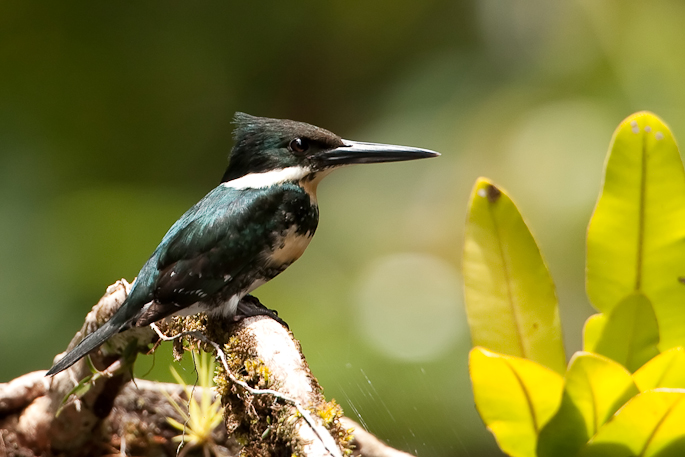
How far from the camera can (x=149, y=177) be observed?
2.87m

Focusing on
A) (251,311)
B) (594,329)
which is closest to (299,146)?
(251,311)

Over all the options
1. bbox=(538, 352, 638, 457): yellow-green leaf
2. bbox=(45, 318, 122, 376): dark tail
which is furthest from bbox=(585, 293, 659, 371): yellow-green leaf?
bbox=(45, 318, 122, 376): dark tail

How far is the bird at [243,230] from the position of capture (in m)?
1.19

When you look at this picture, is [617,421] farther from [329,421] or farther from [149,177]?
[149,177]

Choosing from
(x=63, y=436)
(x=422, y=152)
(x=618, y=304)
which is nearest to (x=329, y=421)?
(x=618, y=304)

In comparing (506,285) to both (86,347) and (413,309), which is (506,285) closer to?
(86,347)

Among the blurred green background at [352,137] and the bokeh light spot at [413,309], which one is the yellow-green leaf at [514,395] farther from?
the bokeh light spot at [413,309]

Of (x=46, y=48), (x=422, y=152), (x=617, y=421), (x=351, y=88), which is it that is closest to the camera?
(x=617, y=421)

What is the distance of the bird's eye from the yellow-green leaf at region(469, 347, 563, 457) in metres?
0.69

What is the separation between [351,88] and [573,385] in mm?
2414

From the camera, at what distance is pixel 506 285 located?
88cm

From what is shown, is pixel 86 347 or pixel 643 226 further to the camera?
pixel 86 347

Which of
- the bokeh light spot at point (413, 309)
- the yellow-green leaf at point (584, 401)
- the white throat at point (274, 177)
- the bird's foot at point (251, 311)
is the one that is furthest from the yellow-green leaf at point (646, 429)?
the bokeh light spot at point (413, 309)

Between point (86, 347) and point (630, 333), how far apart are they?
845 millimetres
